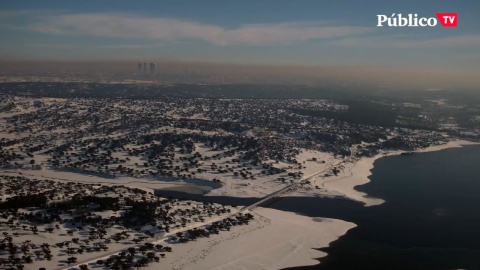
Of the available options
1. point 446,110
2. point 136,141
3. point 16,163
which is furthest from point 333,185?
point 446,110

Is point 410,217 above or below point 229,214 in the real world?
below

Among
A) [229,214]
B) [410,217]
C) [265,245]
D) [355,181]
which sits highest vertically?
[355,181]

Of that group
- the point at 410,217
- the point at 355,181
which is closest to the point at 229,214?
the point at 410,217

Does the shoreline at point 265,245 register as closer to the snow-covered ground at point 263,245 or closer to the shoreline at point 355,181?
the snow-covered ground at point 263,245

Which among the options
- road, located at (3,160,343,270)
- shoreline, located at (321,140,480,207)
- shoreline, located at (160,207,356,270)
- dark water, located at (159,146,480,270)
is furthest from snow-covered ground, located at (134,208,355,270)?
shoreline, located at (321,140,480,207)

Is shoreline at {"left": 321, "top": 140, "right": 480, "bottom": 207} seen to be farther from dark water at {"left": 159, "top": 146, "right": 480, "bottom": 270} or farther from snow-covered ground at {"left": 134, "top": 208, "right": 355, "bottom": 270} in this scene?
snow-covered ground at {"left": 134, "top": 208, "right": 355, "bottom": 270}

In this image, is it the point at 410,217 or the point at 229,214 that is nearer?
the point at 229,214

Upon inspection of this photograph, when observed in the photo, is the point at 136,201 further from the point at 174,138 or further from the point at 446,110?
the point at 446,110

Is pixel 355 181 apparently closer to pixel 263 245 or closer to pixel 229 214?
pixel 229 214

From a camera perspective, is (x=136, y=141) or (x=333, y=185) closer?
(x=333, y=185)
